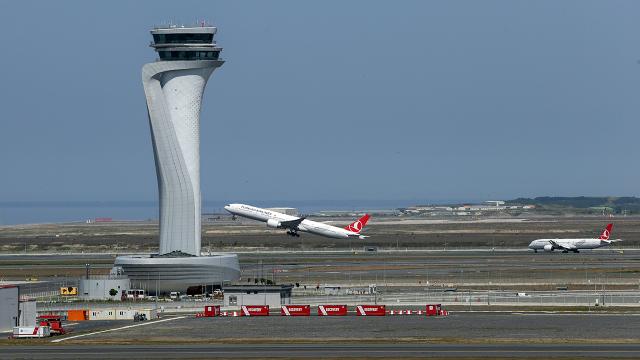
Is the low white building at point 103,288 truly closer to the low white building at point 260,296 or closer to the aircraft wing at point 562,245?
the low white building at point 260,296

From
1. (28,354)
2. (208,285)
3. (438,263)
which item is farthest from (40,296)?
(438,263)

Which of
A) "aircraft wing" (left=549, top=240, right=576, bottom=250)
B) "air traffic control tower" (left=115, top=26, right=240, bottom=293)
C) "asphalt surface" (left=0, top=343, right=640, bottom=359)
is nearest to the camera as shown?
"asphalt surface" (left=0, top=343, right=640, bottom=359)

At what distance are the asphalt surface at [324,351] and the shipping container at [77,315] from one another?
67.3 ft

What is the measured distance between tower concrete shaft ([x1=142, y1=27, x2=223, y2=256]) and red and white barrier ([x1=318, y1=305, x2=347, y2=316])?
80.2 feet

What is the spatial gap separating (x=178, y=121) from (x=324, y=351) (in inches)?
1917

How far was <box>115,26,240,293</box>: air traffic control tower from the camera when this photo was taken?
11962 cm

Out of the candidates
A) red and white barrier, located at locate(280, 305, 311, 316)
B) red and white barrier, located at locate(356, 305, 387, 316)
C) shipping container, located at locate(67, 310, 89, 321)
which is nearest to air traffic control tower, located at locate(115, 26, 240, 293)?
shipping container, located at locate(67, 310, 89, 321)

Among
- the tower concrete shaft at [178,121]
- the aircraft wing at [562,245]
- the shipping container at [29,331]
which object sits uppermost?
the tower concrete shaft at [178,121]

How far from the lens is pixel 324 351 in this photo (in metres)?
76.1

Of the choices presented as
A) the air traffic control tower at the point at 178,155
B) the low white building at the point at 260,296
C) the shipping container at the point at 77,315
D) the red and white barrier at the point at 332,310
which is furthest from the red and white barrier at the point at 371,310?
the air traffic control tower at the point at 178,155

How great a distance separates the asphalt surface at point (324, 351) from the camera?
7369 centimetres

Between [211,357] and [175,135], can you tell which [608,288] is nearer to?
[175,135]

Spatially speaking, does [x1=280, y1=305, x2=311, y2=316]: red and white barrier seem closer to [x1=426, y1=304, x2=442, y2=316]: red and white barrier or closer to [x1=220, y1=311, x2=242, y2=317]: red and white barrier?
[x1=220, y1=311, x2=242, y2=317]: red and white barrier

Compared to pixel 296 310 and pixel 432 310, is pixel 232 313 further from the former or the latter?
pixel 432 310
